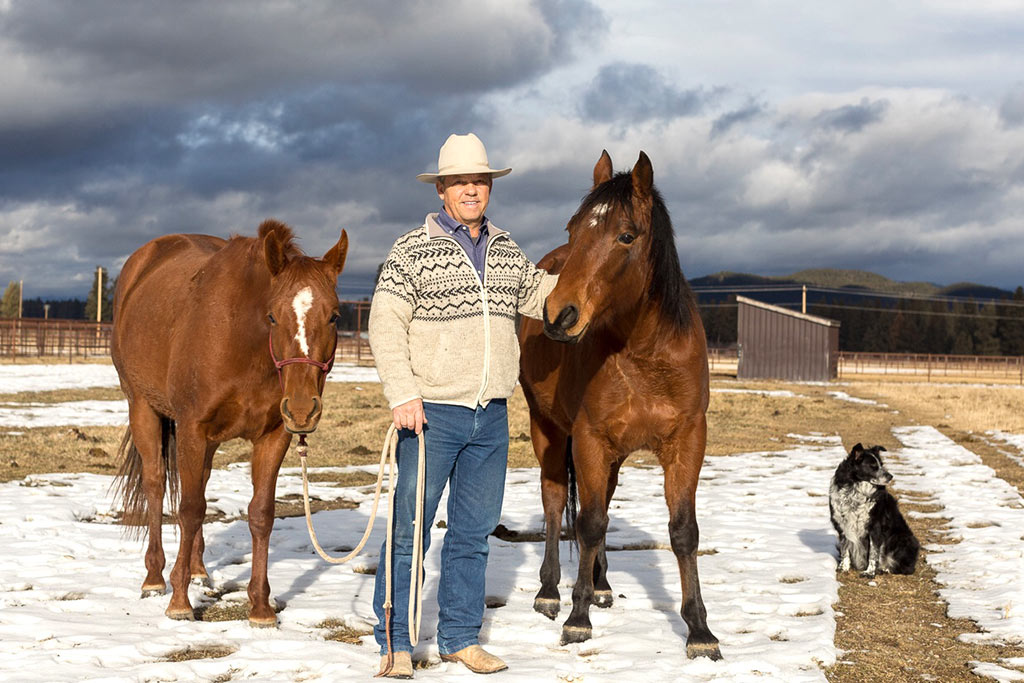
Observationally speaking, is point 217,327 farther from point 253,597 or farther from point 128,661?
point 128,661

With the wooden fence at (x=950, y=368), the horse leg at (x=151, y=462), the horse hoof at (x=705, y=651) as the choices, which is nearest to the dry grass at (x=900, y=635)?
the horse hoof at (x=705, y=651)

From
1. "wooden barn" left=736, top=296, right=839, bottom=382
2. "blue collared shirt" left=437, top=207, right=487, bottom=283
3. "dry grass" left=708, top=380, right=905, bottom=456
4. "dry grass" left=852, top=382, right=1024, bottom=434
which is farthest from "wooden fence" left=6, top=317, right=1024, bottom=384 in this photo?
"blue collared shirt" left=437, top=207, right=487, bottom=283

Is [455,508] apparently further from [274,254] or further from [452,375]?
[274,254]

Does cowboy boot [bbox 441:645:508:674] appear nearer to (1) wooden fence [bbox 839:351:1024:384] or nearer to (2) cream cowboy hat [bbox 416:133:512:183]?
(2) cream cowboy hat [bbox 416:133:512:183]

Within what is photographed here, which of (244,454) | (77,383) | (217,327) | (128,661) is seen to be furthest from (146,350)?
(77,383)

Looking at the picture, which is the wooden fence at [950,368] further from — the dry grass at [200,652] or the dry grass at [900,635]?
the dry grass at [200,652]

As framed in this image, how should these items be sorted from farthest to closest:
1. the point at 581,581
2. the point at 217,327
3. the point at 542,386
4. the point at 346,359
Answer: the point at 346,359
the point at 542,386
the point at 217,327
the point at 581,581

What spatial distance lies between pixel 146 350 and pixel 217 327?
112 cm

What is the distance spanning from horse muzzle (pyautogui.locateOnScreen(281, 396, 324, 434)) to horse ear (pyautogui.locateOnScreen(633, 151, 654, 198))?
6.55ft

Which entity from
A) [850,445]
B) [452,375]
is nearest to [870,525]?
[452,375]

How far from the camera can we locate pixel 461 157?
413 centimetres

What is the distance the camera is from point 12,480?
9352mm

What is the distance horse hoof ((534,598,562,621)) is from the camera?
5219 mm

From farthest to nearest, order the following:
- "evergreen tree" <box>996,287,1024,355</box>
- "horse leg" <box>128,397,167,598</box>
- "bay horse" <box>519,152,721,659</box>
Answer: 1. "evergreen tree" <box>996,287,1024,355</box>
2. "horse leg" <box>128,397,167,598</box>
3. "bay horse" <box>519,152,721,659</box>
